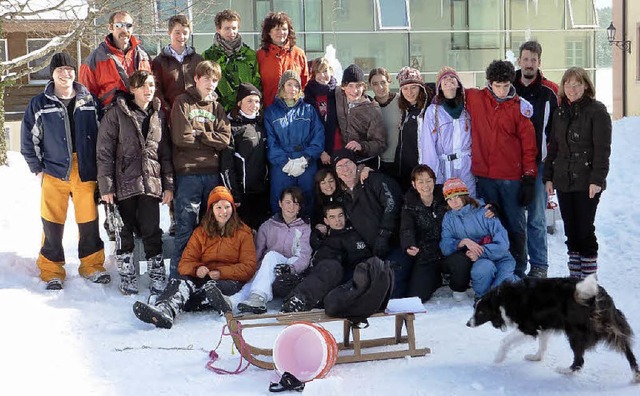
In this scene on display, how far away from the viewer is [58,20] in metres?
18.2

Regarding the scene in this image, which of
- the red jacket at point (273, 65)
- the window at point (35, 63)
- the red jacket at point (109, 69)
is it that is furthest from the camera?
the window at point (35, 63)

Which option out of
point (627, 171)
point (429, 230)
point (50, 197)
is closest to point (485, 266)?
point (429, 230)

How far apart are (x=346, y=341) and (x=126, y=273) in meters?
2.36

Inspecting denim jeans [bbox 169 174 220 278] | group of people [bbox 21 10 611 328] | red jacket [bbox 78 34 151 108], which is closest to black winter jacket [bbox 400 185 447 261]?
group of people [bbox 21 10 611 328]

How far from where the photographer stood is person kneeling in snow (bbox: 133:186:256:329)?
233 inches

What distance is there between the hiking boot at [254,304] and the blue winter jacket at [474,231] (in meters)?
1.47

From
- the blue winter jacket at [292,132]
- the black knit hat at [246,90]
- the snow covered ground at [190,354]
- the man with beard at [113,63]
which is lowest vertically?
the snow covered ground at [190,354]

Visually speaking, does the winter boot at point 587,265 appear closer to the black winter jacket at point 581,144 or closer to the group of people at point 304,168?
the group of people at point 304,168

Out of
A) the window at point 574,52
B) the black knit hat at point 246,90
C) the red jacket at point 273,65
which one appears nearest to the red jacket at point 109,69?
the black knit hat at point 246,90

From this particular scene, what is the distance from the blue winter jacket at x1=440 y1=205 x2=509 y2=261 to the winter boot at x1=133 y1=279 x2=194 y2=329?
6.62ft

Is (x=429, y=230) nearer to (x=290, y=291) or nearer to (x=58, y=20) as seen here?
(x=290, y=291)

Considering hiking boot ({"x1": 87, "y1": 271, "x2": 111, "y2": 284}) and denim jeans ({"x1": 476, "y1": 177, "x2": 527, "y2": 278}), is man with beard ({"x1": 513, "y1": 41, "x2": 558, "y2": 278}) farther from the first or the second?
hiking boot ({"x1": 87, "y1": 271, "x2": 111, "y2": 284})

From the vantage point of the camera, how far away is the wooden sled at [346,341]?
457 cm

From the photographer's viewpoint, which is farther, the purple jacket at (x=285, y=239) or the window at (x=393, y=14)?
the window at (x=393, y=14)
